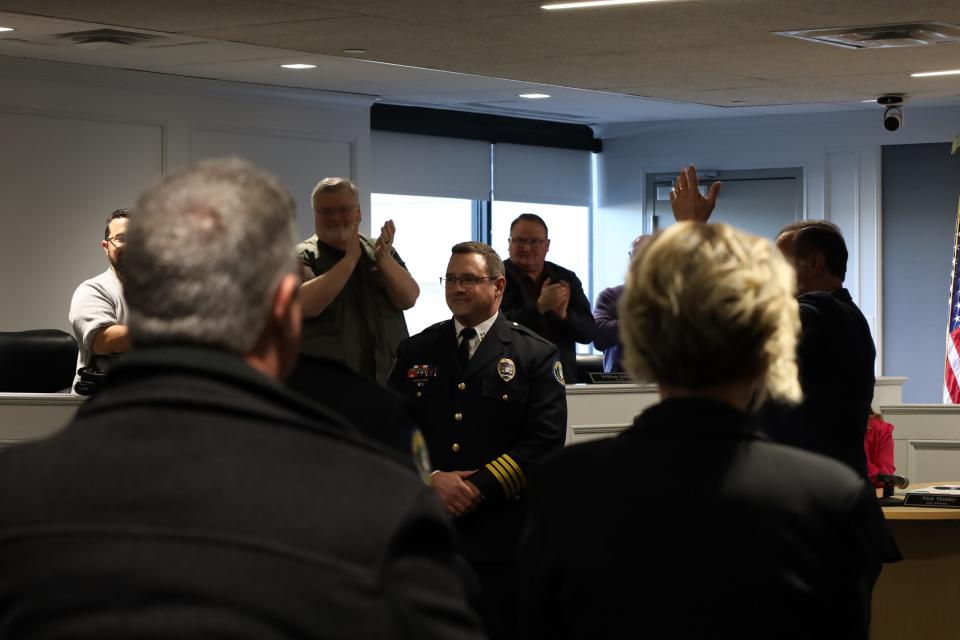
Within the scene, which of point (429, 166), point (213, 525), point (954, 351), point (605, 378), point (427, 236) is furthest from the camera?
point (427, 236)

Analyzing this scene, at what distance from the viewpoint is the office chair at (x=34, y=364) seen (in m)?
6.05

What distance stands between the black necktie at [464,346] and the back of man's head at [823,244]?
916mm

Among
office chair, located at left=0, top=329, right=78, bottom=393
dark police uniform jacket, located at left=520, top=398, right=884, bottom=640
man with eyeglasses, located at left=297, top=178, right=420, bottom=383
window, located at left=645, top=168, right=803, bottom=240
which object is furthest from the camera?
window, located at left=645, top=168, right=803, bottom=240

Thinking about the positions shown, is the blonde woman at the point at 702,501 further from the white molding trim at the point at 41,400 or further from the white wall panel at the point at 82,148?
the white wall panel at the point at 82,148

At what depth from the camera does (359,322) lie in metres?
4.34

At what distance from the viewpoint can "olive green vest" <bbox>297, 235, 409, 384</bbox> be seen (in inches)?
168

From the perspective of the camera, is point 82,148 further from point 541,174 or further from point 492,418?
point 492,418

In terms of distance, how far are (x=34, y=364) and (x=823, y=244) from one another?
155 inches

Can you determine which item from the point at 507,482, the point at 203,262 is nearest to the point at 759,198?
the point at 507,482

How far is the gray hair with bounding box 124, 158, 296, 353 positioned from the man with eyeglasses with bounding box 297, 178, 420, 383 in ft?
9.93

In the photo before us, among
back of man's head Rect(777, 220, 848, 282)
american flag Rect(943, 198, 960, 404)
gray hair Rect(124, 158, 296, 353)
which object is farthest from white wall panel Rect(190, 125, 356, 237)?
gray hair Rect(124, 158, 296, 353)

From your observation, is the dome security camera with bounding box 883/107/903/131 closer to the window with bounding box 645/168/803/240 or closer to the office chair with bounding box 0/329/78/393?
the window with bounding box 645/168/803/240

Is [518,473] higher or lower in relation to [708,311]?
lower

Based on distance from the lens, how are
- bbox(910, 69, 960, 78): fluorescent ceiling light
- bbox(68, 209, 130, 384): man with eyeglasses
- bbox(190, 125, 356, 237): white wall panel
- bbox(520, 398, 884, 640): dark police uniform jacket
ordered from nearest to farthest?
bbox(520, 398, 884, 640): dark police uniform jacket
bbox(68, 209, 130, 384): man with eyeglasses
bbox(910, 69, 960, 78): fluorescent ceiling light
bbox(190, 125, 356, 237): white wall panel
